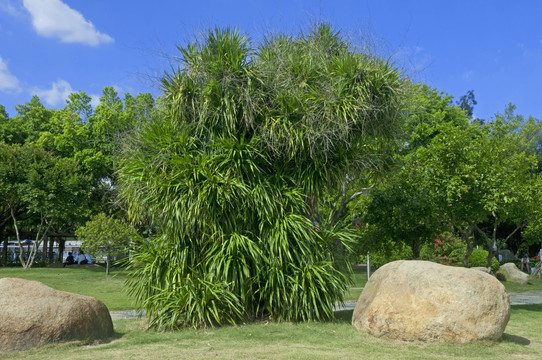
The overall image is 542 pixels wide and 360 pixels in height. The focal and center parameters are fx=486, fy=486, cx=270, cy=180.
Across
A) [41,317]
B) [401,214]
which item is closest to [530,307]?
[401,214]

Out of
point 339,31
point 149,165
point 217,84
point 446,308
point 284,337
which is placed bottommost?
point 284,337

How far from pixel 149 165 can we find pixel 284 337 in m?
4.16

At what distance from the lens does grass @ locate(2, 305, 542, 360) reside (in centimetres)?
675

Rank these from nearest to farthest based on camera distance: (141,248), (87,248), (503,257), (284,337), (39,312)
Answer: (39,312) → (284,337) → (141,248) → (87,248) → (503,257)

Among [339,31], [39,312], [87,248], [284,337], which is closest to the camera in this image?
[39,312]

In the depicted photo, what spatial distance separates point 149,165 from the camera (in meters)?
9.54

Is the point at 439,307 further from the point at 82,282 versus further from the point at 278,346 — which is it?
the point at 82,282

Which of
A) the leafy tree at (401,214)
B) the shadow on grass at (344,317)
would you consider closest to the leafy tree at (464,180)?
the leafy tree at (401,214)

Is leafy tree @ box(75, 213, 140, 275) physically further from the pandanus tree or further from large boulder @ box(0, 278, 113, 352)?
large boulder @ box(0, 278, 113, 352)

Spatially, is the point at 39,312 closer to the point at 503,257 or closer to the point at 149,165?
the point at 149,165

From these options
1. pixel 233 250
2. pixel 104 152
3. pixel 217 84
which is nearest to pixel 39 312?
pixel 233 250

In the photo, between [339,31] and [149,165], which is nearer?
[149,165]

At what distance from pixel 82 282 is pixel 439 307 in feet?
61.2

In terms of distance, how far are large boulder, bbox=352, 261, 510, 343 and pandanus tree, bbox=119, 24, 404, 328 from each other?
1.80 m
